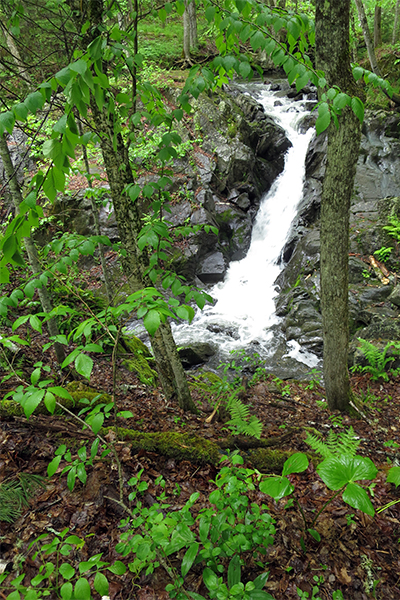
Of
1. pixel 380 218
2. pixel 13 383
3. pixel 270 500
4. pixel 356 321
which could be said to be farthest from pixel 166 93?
pixel 270 500

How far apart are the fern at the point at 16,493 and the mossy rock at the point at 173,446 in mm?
597

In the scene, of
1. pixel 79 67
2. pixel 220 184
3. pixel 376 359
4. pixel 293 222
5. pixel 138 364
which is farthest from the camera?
pixel 220 184

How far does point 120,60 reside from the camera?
211 centimetres

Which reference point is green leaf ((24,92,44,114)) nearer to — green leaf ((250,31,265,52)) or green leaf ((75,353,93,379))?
green leaf ((75,353,93,379))

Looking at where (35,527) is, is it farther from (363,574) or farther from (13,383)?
(363,574)

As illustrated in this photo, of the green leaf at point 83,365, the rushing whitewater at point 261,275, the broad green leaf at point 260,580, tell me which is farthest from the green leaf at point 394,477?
the rushing whitewater at point 261,275

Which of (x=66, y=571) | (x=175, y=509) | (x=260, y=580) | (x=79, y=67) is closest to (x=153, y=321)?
(x=79, y=67)

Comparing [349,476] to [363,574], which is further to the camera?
[363,574]

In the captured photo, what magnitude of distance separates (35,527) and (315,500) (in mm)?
1940

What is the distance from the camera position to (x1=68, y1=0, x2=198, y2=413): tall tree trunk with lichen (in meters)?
2.53

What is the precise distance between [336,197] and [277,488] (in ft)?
8.89

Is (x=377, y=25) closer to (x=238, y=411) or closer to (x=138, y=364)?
(x=138, y=364)

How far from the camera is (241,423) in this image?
11.2 ft

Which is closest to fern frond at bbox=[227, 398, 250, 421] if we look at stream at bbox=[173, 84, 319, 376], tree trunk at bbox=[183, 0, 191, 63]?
stream at bbox=[173, 84, 319, 376]
